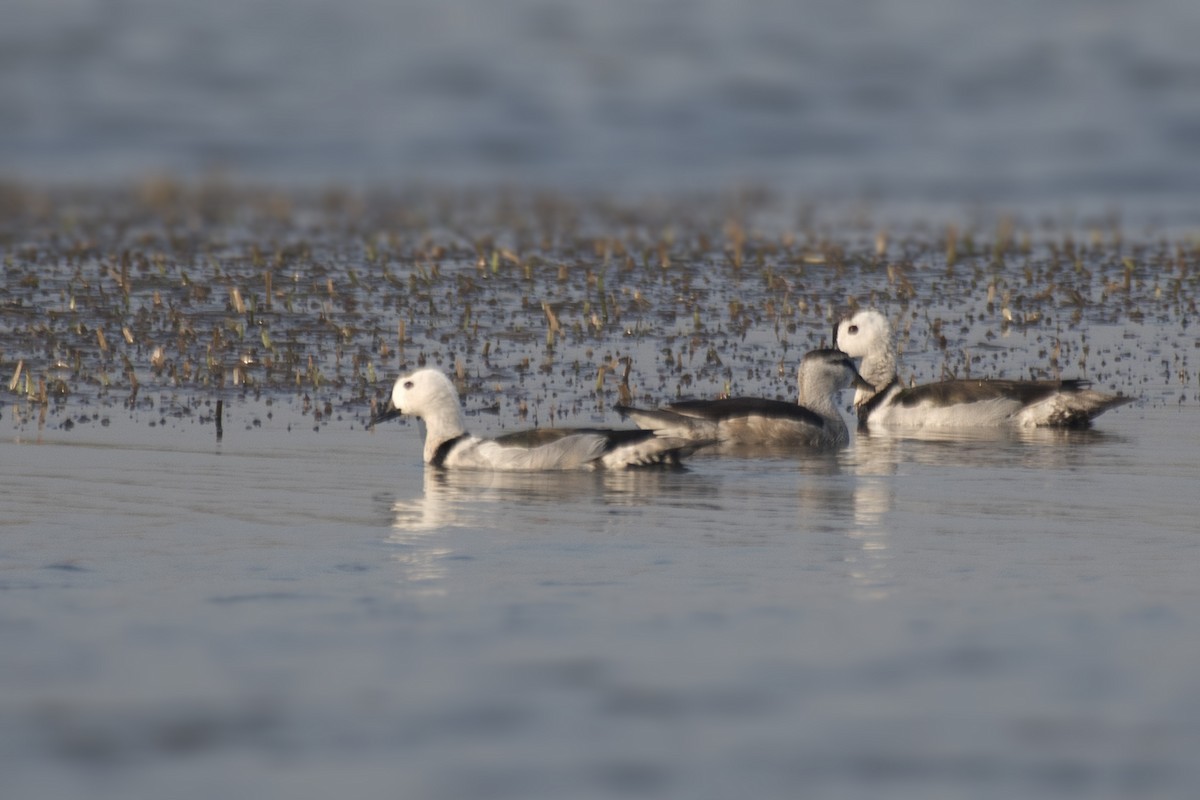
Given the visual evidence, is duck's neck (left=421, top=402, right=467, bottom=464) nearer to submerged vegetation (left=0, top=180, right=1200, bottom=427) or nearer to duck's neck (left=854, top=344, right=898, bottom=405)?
submerged vegetation (left=0, top=180, right=1200, bottom=427)

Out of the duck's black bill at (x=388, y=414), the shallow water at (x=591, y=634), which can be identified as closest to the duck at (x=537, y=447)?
the shallow water at (x=591, y=634)

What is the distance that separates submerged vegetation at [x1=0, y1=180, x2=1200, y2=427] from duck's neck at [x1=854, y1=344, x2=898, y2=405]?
80cm

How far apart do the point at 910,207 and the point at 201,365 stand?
2114cm

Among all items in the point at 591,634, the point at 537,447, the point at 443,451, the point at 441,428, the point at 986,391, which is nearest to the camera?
the point at 591,634

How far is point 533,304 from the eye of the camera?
22.4 meters

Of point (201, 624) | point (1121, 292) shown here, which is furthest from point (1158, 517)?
point (1121, 292)

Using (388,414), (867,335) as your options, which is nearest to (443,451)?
(388,414)

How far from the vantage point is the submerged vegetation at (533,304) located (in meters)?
17.6

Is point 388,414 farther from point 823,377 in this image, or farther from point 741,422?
point 823,377

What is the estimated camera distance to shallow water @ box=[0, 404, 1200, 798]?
6.88 m

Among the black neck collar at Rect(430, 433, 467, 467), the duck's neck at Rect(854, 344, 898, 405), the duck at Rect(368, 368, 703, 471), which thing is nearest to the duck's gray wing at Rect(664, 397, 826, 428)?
the duck at Rect(368, 368, 703, 471)

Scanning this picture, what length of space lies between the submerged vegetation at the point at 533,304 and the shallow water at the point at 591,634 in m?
4.25

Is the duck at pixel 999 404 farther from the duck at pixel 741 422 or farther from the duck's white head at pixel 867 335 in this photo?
the duck's white head at pixel 867 335

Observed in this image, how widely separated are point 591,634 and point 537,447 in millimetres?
5072
